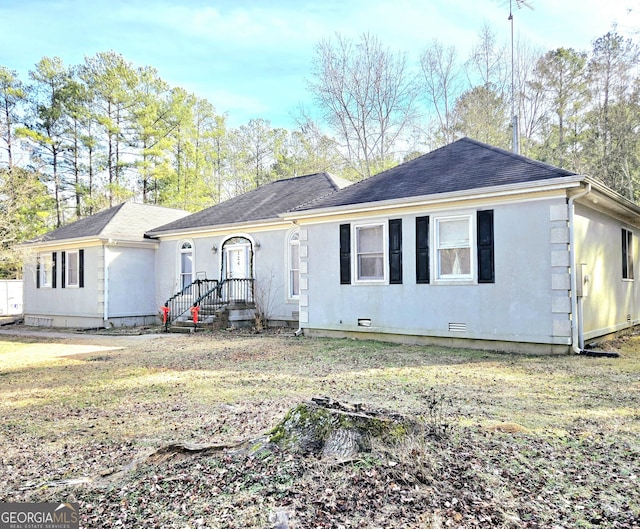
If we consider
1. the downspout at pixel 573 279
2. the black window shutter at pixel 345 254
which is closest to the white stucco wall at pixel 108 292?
the black window shutter at pixel 345 254

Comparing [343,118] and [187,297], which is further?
[343,118]

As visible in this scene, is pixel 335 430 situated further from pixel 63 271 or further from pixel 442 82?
pixel 442 82

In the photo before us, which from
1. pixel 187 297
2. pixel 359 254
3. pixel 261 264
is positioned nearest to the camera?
pixel 359 254

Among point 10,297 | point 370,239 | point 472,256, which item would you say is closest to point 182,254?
point 370,239

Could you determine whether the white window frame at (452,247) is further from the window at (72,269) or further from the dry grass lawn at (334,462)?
the window at (72,269)

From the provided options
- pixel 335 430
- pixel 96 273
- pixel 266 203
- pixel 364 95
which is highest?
pixel 364 95

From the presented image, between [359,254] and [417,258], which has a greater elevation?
[359,254]

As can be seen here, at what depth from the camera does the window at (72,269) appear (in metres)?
17.2

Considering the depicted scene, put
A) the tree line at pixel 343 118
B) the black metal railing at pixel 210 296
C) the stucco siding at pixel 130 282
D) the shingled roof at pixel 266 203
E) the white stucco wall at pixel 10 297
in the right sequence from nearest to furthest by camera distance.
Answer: the black metal railing at pixel 210 296 < the shingled roof at pixel 266 203 < the stucco siding at pixel 130 282 < the tree line at pixel 343 118 < the white stucco wall at pixel 10 297

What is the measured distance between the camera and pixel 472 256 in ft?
30.7

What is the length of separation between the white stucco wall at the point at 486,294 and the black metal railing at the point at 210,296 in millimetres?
3896

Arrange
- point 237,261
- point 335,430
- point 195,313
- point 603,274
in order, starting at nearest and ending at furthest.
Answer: point 335,430 → point 603,274 → point 195,313 → point 237,261

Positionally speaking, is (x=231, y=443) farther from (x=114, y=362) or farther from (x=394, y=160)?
(x=394, y=160)

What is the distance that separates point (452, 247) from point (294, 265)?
5429mm
